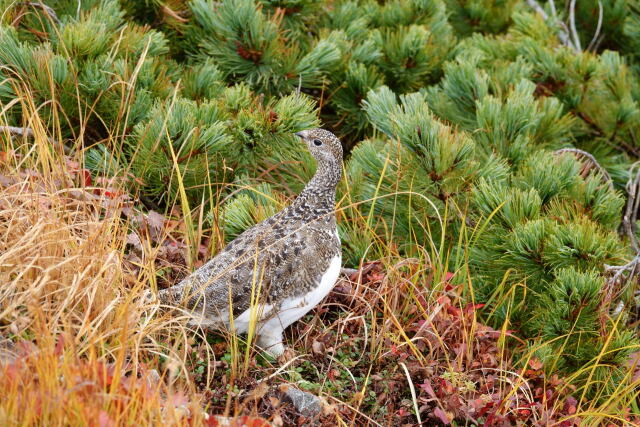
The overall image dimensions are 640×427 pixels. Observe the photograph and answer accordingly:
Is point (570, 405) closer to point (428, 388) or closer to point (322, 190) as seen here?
point (428, 388)

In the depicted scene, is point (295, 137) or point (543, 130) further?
point (543, 130)

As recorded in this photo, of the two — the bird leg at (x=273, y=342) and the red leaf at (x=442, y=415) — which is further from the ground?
the red leaf at (x=442, y=415)

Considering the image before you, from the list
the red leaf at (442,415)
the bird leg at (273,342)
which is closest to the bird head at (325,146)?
the bird leg at (273,342)

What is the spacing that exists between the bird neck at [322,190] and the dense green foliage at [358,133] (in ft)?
0.40

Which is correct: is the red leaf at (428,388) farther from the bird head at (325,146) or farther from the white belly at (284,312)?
the bird head at (325,146)

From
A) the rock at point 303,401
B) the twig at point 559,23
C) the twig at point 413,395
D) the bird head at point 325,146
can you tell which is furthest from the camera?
the twig at point 559,23

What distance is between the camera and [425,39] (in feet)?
20.0

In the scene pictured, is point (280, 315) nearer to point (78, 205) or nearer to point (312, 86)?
point (78, 205)

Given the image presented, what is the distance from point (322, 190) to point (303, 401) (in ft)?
3.81

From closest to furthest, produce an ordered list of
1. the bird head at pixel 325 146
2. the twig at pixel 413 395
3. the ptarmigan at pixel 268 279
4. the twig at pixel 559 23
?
1. the twig at pixel 413 395
2. the ptarmigan at pixel 268 279
3. the bird head at pixel 325 146
4. the twig at pixel 559 23

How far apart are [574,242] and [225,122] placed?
6.19 feet

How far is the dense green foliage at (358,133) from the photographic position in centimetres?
450

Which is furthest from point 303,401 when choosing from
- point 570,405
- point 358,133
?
point 358,133

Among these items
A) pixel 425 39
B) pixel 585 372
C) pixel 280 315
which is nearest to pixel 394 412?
pixel 280 315
